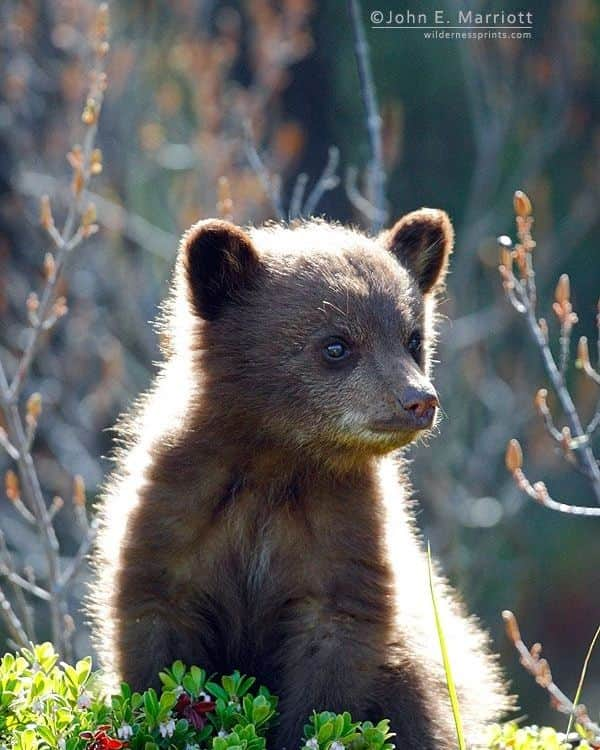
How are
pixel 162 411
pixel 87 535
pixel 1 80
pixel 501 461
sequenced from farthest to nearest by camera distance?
1. pixel 501 461
2. pixel 1 80
3. pixel 87 535
4. pixel 162 411

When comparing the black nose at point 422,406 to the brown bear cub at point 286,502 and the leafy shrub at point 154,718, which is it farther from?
the leafy shrub at point 154,718

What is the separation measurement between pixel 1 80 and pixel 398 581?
319 inches

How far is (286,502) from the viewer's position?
18.1 ft

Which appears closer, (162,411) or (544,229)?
(162,411)

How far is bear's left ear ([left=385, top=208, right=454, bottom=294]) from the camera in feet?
19.9

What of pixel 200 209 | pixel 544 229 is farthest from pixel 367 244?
pixel 544 229

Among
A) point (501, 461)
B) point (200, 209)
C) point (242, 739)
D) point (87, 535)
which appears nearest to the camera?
point (242, 739)

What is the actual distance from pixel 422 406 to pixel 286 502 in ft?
2.44

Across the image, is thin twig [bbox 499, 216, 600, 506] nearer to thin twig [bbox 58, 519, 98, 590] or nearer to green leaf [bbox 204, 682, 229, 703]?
green leaf [bbox 204, 682, 229, 703]

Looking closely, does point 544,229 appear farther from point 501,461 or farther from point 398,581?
point 398,581

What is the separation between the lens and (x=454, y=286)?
12859 mm

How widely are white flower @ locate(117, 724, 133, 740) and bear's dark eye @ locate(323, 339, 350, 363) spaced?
1646mm

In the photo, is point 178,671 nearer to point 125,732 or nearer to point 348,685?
point 125,732

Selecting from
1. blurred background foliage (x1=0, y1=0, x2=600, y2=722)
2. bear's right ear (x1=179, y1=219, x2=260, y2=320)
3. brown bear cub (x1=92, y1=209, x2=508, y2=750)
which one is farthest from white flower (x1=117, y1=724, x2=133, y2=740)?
blurred background foliage (x1=0, y1=0, x2=600, y2=722)
